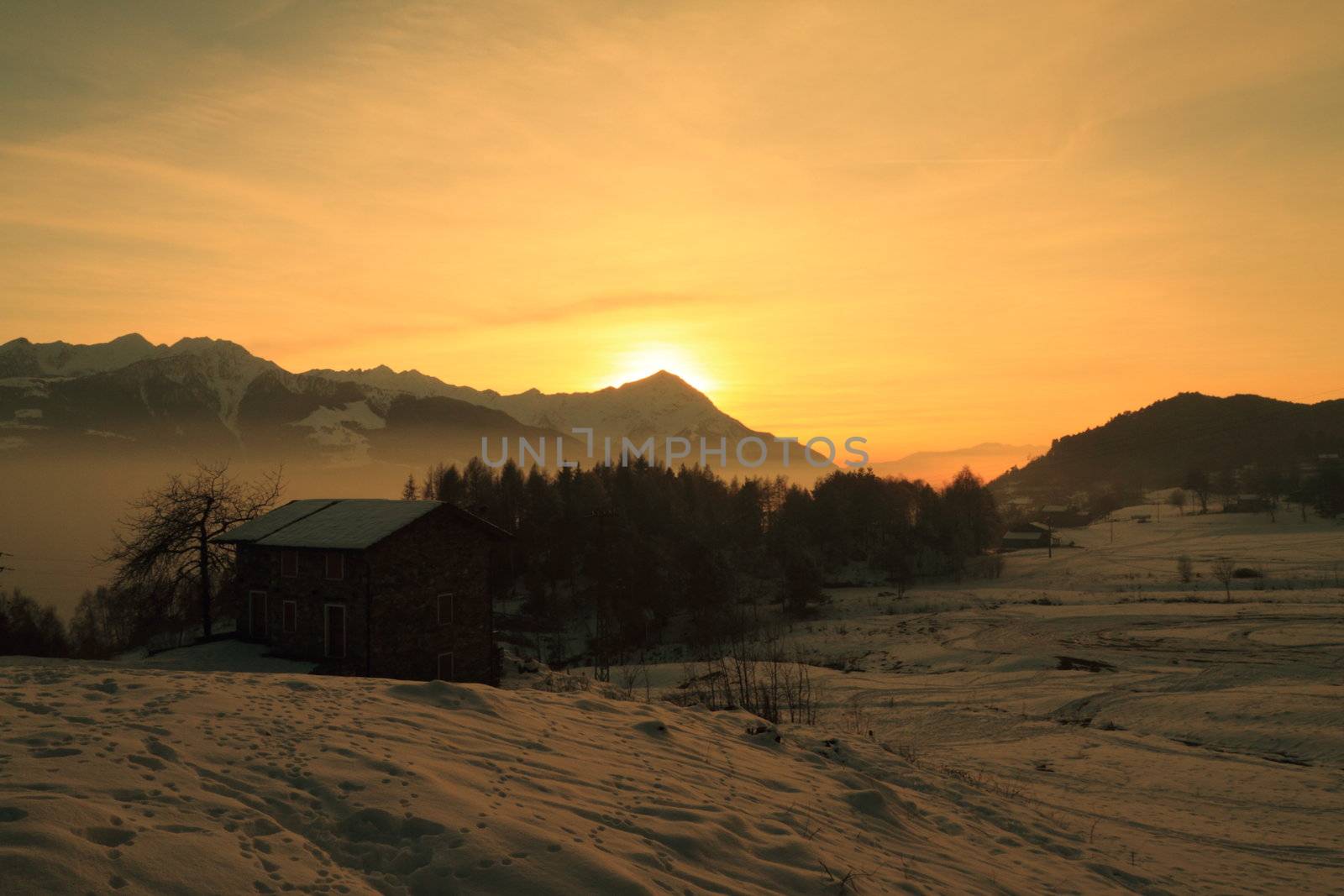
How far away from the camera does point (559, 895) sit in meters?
6.20

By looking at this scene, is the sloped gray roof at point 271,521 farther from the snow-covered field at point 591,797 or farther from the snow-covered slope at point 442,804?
the snow-covered slope at point 442,804

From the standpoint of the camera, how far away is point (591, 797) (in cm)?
872

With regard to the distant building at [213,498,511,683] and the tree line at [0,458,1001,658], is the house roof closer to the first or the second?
the distant building at [213,498,511,683]

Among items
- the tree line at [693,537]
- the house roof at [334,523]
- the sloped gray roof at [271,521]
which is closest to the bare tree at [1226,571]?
the tree line at [693,537]

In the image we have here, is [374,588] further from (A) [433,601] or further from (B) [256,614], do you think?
(B) [256,614]

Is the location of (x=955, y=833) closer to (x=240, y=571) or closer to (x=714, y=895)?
(x=714, y=895)

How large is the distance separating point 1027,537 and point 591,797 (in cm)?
12514

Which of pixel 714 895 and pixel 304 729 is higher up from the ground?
pixel 304 729

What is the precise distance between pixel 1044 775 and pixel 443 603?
70.7 feet

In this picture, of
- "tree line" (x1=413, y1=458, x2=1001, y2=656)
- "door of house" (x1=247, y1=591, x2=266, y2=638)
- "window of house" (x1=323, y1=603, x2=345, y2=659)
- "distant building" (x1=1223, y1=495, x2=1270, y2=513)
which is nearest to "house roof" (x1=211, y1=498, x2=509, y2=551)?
"door of house" (x1=247, y1=591, x2=266, y2=638)

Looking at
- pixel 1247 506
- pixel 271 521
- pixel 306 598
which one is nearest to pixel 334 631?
pixel 306 598

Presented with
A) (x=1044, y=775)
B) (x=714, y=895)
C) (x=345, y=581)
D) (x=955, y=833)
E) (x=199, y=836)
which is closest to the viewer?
(x=199, y=836)

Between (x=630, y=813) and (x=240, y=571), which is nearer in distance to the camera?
(x=630, y=813)

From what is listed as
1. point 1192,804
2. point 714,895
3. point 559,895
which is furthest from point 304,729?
point 1192,804
